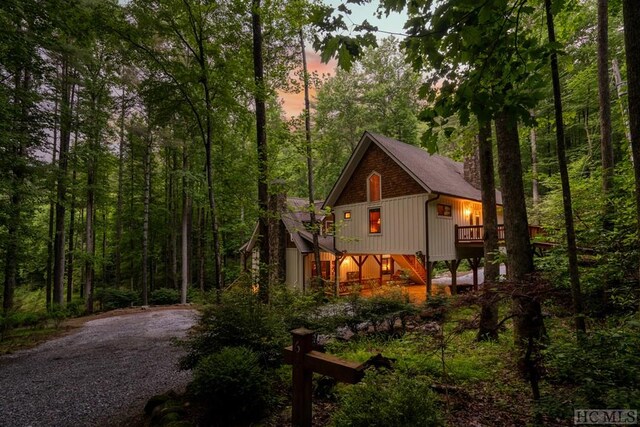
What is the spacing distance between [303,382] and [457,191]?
14743 mm

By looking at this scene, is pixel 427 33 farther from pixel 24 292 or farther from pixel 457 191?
pixel 24 292

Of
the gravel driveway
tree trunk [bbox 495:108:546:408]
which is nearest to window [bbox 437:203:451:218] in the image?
tree trunk [bbox 495:108:546:408]

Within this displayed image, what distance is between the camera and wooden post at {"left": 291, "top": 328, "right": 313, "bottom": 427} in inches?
124

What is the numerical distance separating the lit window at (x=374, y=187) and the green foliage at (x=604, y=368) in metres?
13.6

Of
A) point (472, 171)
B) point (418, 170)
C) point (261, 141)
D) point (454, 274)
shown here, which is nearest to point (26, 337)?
point (261, 141)

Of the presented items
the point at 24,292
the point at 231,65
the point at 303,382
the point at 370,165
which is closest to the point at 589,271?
the point at 303,382

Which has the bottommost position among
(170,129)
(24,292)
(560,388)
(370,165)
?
(24,292)

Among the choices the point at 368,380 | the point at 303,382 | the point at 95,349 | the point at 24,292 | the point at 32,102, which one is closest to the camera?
the point at 303,382

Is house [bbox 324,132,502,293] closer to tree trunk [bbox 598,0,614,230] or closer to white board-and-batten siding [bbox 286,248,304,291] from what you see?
white board-and-batten siding [bbox 286,248,304,291]

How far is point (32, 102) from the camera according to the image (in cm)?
959

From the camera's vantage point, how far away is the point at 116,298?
18672mm

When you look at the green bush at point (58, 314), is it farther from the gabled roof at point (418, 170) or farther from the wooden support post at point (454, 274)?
the wooden support post at point (454, 274)

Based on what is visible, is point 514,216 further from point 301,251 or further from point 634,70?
point 301,251

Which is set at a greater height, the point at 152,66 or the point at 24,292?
the point at 152,66
